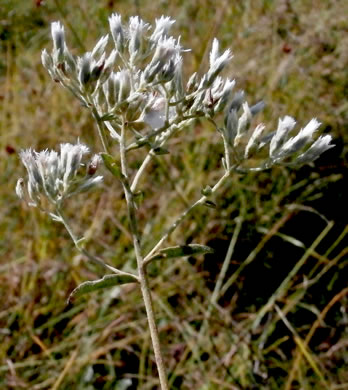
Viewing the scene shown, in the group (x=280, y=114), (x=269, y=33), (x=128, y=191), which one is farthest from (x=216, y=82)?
(x=269, y=33)

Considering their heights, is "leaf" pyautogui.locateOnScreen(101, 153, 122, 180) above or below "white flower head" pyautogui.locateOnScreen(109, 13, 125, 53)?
below

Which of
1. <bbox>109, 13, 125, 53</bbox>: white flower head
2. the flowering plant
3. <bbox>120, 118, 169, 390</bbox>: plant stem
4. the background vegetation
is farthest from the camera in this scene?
the background vegetation

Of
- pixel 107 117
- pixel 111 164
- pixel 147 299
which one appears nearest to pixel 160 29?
pixel 107 117

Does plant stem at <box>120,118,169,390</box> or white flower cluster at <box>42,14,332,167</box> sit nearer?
plant stem at <box>120,118,169,390</box>

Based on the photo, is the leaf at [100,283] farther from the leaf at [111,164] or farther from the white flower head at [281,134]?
the white flower head at [281,134]

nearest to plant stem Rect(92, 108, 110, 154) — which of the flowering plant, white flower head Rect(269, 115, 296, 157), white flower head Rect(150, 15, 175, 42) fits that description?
the flowering plant

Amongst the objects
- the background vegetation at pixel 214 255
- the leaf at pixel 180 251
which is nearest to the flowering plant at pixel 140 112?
the leaf at pixel 180 251

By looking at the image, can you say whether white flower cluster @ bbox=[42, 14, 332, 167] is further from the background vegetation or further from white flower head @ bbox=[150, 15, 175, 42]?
the background vegetation

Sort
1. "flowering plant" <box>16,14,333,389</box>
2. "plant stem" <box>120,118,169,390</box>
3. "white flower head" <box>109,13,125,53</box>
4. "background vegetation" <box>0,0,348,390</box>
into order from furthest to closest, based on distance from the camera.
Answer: "background vegetation" <box>0,0,348,390</box> → "white flower head" <box>109,13,125,53</box> → "flowering plant" <box>16,14,333,389</box> → "plant stem" <box>120,118,169,390</box>

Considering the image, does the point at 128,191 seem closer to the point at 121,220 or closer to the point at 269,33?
the point at 121,220
